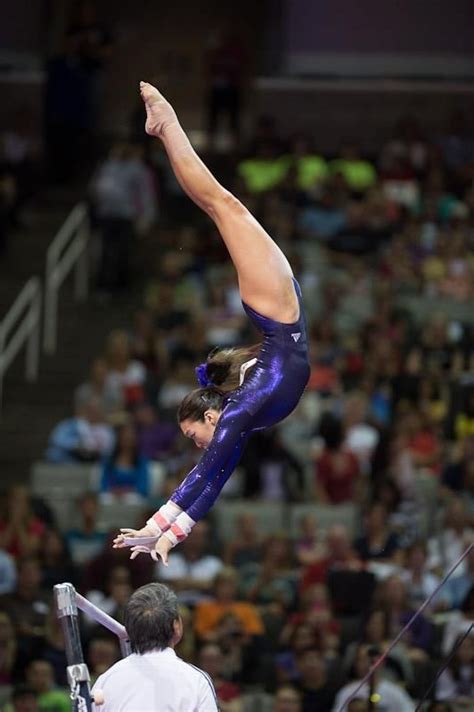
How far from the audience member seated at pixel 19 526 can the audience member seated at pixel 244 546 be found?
118cm

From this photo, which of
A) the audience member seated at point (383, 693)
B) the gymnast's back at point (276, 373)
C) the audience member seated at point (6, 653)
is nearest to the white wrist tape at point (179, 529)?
the gymnast's back at point (276, 373)

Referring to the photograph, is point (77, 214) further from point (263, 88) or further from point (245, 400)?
point (245, 400)

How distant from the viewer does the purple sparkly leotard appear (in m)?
5.06

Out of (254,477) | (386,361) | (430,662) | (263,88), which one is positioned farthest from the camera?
(263,88)

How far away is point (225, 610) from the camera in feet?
30.4

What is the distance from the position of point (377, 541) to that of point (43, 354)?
15.7 ft

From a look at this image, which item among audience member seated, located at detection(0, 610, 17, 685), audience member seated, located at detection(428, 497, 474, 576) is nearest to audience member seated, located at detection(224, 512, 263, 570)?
audience member seated, located at detection(428, 497, 474, 576)

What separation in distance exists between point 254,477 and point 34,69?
743cm

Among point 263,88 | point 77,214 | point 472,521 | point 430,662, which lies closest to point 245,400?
point 430,662

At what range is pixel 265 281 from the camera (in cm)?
519

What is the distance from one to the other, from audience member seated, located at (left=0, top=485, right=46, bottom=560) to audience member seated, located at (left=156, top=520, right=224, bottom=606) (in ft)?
2.70

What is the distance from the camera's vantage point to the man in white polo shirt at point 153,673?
462 cm

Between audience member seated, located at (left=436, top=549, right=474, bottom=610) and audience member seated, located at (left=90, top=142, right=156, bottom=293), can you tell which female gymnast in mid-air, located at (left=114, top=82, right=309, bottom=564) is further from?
audience member seated, located at (left=90, top=142, right=156, bottom=293)

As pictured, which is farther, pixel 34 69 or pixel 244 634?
pixel 34 69
